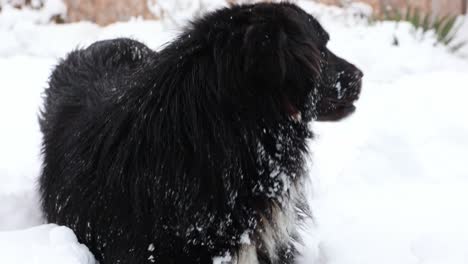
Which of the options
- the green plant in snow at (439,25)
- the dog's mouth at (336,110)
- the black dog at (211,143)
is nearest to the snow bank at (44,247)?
the black dog at (211,143)

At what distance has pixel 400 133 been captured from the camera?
3967mm

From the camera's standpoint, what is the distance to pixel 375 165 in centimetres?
349

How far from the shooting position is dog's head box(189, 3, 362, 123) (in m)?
1.91

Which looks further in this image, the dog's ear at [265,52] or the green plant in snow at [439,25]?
the green plant in snow at [439,25]

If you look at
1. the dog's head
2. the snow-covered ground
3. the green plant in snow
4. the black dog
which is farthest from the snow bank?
the green plant in snow

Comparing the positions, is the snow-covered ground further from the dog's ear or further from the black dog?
the dog's ear

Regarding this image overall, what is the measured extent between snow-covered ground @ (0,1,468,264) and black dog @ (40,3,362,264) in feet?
1.01

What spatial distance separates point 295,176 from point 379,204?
105cm

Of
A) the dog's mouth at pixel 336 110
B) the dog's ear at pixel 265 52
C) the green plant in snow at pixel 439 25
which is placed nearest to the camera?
the dog's ear at pixel 265 52

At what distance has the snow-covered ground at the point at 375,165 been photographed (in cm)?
251

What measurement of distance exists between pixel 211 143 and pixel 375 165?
1770 mm

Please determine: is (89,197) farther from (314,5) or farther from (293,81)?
(314,5)

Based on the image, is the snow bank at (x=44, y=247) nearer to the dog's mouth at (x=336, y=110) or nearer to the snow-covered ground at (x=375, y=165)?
the snow-covered ground at (x=375, y=165)

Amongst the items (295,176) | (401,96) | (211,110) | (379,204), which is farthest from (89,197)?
(401,96)
